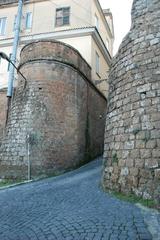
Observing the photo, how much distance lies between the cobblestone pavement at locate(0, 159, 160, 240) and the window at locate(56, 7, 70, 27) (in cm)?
1182

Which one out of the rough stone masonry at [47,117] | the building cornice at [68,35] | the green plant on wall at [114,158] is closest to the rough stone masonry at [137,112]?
the green plant on wall at [114,158]

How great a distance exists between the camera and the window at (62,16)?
1600 centimetres

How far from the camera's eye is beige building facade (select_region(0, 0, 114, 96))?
14.9 meters

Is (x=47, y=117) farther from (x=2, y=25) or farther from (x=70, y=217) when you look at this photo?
(x=2, y=25)

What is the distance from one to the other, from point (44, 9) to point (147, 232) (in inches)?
608

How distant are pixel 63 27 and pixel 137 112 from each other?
11165 millimetres

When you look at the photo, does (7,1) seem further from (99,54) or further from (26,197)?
(26,197)

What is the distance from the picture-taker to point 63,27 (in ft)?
52.0

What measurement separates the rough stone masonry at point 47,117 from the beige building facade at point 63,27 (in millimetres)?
3427

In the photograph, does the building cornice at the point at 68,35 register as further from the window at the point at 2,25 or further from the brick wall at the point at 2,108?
the brick wall at the point at 2,108

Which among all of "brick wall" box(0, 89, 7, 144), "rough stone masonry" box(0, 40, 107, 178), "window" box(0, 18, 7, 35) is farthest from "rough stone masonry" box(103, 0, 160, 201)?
"window" box(0, 18, 7, 35)

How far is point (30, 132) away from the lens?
9.95 metres

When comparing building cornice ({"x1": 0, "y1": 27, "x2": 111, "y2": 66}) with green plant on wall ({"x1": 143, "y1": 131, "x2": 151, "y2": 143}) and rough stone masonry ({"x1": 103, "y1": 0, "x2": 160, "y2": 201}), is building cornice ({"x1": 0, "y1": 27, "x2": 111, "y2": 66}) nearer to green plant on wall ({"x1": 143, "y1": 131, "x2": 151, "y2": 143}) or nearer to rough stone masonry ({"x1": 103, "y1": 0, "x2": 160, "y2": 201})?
rough stone masonry ({"x1": 103, "y1": 0, "x2": 160, "y2": 201})

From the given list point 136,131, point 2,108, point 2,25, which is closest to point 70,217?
point 136,131
